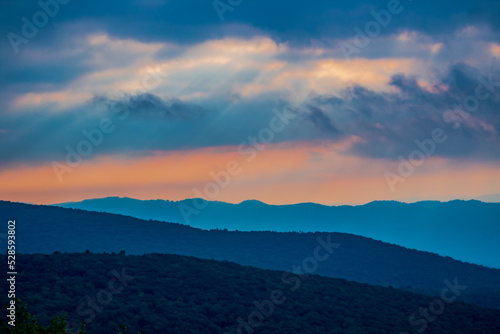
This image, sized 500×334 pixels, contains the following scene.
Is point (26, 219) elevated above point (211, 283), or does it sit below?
above

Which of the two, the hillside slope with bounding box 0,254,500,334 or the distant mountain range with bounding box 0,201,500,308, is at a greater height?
the distant mountain range with bounding box 0,201,500,308

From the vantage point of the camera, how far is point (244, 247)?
159 m

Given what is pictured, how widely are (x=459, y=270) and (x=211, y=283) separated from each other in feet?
295

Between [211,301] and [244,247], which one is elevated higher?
[244,247]

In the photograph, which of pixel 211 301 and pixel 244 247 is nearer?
pixel 211 301

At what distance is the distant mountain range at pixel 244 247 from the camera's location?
144 m

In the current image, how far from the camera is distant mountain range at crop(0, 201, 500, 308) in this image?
144125 millimetres

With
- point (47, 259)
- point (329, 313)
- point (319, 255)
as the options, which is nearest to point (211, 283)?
point (329, 313)

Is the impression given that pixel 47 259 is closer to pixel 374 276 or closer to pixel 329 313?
pixel 329 313

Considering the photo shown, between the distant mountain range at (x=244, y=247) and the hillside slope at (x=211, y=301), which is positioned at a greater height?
the distant mountain range at (x=244, y=247)

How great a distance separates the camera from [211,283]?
9006 cm

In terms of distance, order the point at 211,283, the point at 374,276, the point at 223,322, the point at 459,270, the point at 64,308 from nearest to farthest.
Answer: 1. the point at 64,308
2. the point at 223,322
3. the point at 211,283
4. the point at 374,276
5. the point at 459,270

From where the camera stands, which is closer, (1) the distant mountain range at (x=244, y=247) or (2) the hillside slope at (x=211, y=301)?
(2) the hillside slope at (x=211, y=301)

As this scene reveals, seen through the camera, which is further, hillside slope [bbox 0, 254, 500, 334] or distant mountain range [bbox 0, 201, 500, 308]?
distant mountain range [bbox 0, 201, 500, 308]
